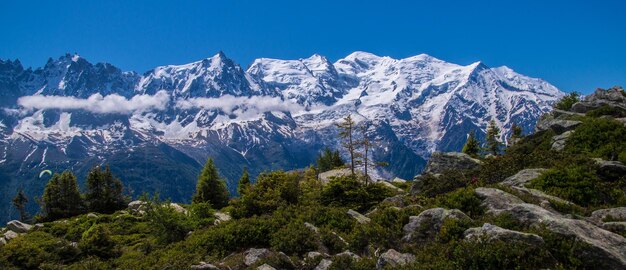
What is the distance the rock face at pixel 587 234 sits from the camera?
36.6 feet

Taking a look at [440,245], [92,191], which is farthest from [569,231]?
[92,191]

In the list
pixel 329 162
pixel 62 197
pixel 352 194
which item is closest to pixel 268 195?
pixel 352 194

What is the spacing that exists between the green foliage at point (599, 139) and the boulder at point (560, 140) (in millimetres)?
411

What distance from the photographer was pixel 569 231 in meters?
12.2

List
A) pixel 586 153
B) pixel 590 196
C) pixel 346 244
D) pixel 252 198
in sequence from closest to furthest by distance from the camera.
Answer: pixel 346 244
pixel 590 196
pixel 586 153
pixel 252 198

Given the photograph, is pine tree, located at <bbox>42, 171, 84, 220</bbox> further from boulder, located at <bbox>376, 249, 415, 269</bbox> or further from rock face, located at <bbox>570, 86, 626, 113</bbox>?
rock face, located at <bbox>570, 86, 626, 113</bbox>

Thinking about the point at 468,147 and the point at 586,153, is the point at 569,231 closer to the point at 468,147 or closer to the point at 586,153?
the point at 586,153

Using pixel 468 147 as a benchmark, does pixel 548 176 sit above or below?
below

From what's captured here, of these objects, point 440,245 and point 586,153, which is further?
point 586,153

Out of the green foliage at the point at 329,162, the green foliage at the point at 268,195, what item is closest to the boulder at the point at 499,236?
the green foliage at the point at 268,195

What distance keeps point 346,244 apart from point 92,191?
51.4 metres

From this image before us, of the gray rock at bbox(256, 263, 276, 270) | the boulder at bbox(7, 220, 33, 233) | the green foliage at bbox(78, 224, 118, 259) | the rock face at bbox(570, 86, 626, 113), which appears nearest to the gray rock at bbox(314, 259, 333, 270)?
the gray rock at bbox(256, 263, 276, 270)

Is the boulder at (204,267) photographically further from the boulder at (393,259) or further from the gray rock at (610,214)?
the gray rock at (610,214)

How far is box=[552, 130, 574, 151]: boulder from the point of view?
2827 centimetres
